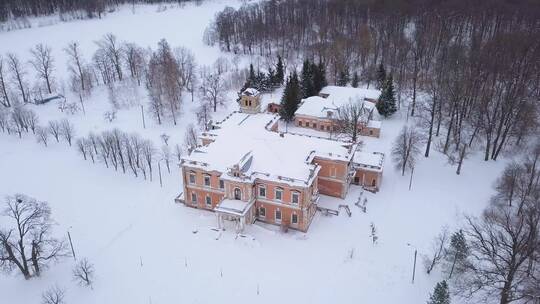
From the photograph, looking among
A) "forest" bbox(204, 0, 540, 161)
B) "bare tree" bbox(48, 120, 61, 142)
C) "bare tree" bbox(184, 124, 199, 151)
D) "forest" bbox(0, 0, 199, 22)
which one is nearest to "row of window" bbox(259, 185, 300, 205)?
"bare tree" bbox(184, 124, 199, 151)

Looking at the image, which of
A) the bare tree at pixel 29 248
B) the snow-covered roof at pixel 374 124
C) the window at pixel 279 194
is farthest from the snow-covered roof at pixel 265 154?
the snow-covered roof at pixel 374 124

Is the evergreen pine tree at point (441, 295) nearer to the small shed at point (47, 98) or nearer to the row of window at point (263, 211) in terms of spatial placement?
the row of window at point (263, 211)

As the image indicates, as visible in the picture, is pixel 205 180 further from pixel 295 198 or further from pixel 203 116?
pixel 203 116

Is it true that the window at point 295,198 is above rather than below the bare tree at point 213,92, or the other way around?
below

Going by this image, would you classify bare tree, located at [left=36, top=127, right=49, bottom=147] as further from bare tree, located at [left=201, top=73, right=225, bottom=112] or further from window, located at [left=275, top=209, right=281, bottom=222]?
window, located at [left=275, top=209, right=281, bottom=222]

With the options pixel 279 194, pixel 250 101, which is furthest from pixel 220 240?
pixel 250 101

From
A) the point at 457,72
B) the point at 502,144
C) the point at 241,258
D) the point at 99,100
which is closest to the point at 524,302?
the point at 241,258
